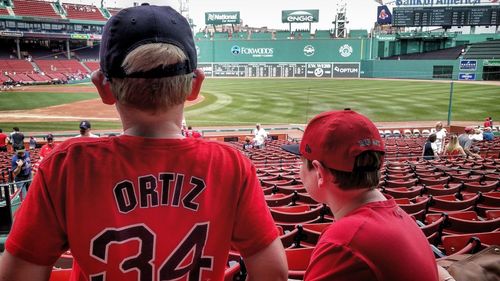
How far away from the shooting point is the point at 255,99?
31.8 meters

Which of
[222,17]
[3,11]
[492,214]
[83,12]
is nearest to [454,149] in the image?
[492,214]

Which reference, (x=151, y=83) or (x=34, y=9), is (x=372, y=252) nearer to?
(x=151, y=83)

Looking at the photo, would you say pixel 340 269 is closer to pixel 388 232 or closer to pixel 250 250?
pixel 388 232

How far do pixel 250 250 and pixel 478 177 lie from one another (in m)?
6.68

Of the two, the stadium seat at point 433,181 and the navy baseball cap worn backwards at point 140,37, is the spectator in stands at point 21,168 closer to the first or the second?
the stadium seat at point 433,181

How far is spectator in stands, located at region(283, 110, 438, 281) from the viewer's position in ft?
4.58

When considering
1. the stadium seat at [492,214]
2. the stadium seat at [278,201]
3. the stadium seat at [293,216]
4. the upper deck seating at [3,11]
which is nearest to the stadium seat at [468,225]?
the stadium seat at [492,214]

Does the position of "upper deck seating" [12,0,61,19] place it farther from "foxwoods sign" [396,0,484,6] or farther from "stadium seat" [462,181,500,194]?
"stadium seat" [462,181,500,194]

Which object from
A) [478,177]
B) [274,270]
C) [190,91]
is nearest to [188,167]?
[190,91]

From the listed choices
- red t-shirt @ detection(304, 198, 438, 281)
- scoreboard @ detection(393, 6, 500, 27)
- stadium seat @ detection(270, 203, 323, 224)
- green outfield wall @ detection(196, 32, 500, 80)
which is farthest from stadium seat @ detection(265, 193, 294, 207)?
scoreboard @ detection(393, 6, 500, 27)

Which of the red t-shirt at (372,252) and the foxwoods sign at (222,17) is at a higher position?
the foxwoods sign at (222,17)

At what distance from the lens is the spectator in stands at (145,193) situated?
42.3 inches

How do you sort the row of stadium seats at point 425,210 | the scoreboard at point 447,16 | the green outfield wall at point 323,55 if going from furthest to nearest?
the green outfield wall at point 323,55 → the scoreboard at point 447,16 → the row of stadium seats at point 425,210

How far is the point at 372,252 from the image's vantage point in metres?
1.40
